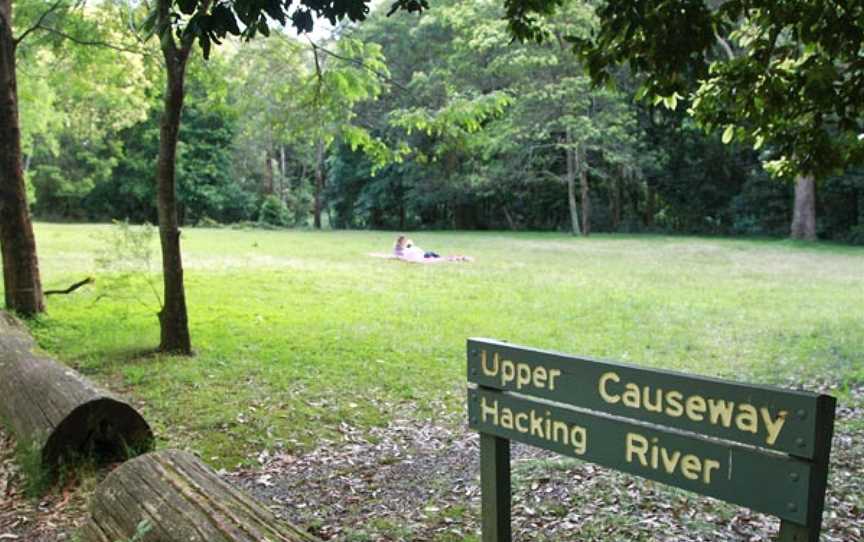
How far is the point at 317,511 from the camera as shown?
14.5 ft

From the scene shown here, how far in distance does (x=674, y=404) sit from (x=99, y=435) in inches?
150

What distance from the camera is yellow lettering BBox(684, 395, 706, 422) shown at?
A: 2207 mm

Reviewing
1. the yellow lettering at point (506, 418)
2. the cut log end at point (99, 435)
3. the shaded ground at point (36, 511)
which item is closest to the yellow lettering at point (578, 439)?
the yellow lettering at point (506, 418)

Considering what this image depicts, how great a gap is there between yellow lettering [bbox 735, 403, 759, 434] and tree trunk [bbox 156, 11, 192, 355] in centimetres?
603

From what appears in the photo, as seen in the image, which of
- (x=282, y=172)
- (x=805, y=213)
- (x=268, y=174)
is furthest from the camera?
(x=282, y=172)

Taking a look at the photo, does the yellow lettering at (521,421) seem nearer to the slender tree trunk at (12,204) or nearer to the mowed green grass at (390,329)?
the mowed green grass at (390,329)

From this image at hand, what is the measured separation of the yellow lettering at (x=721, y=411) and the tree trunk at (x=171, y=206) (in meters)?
5.96

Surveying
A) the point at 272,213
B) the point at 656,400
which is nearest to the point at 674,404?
the point at 656,400

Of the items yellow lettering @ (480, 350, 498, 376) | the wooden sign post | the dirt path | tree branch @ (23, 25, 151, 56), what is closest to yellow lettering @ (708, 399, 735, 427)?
the wooden sign post

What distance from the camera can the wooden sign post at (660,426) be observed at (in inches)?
81.4

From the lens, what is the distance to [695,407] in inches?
87.4

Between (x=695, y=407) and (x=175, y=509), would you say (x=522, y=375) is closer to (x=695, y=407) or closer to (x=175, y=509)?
(x=695, y=407)

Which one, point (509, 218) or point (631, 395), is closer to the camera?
point (631, 395)

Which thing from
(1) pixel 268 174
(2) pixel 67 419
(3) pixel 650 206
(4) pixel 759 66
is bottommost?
(2) pixel 67 419
